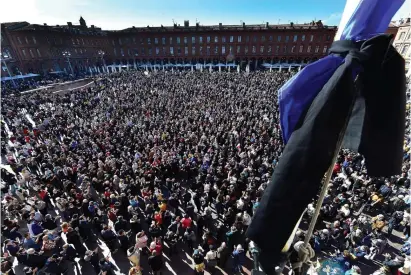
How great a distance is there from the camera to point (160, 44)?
61.0m

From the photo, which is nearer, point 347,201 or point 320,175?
point 320,175

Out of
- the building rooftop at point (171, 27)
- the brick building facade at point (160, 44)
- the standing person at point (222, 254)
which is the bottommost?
the standing person at point (222, 254)

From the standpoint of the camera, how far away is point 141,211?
1044 cm

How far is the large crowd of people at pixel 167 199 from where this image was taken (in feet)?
25.9

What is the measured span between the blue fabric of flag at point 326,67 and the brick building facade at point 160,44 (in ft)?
194

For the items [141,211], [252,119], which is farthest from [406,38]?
[141,211]

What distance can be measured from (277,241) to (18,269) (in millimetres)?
10923

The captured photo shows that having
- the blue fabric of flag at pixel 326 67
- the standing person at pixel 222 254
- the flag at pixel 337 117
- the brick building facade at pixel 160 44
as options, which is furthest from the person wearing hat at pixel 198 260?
the brick building facade at pixel 160 44

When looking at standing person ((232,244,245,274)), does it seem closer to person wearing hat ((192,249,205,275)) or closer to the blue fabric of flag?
person wearing hat ((192,249,205,275))

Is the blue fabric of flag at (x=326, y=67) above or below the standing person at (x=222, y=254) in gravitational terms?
above

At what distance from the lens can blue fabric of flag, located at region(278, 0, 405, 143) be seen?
6.59ft

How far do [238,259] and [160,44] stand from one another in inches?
2459

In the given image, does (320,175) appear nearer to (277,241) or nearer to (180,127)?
(277,241)

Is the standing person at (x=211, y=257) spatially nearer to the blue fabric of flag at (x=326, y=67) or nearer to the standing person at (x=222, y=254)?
the standing person at (x=222, y=254)
